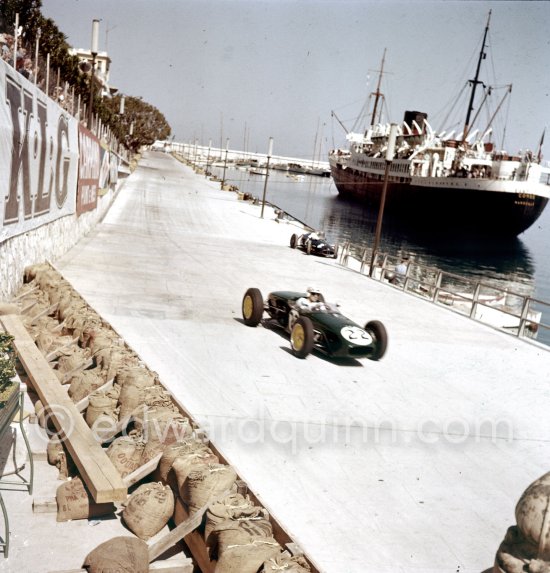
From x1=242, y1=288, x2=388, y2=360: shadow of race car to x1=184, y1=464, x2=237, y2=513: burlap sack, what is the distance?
18.8ft

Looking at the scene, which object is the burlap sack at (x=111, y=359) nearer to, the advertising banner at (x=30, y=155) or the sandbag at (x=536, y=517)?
the advertising banner at (x=30, y=155)

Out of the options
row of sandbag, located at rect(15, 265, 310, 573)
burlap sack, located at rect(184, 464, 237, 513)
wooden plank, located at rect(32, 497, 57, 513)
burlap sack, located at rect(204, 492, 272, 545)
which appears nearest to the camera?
row of sandbag, located at rect(15, 265, 310, 573)

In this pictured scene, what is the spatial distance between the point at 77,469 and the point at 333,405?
14.4ft

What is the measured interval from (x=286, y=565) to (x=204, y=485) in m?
1.23

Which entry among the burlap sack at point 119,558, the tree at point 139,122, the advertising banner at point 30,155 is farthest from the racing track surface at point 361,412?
the tree at point 139,122

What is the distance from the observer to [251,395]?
371 inches

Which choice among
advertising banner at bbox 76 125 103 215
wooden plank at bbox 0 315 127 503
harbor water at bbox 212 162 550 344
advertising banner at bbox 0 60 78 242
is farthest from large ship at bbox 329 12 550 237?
wooden plank at bbox 0 315 127 503

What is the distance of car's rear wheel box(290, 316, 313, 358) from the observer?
1120 cm

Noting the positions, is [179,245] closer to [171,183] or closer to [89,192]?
[89,192]

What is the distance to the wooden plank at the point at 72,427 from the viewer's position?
5.49 m

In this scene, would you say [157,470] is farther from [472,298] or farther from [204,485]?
[472,298]

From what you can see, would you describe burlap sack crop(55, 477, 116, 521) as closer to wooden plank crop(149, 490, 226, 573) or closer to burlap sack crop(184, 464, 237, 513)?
wooden plank crop(149, 490, 226, 573)

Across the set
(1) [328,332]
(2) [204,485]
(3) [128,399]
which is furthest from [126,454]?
(1) [328,332]

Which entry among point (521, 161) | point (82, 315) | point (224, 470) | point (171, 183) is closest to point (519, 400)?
point (224, 470)
